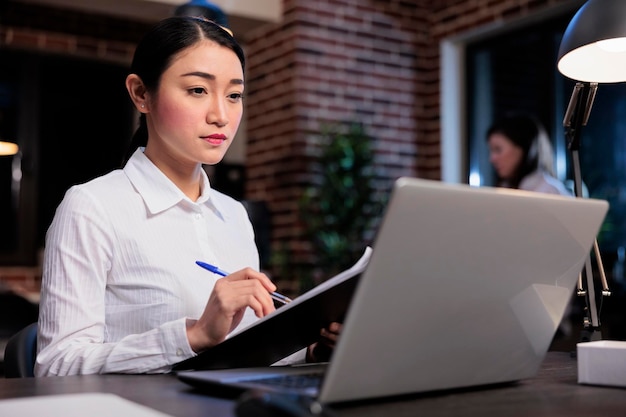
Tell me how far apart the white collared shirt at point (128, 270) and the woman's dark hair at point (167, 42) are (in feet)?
0.54

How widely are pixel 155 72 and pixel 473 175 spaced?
4287 millimetres

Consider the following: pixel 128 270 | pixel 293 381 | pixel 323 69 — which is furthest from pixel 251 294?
pixel 323 69

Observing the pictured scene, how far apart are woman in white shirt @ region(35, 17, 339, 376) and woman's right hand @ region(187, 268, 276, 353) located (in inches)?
0.5

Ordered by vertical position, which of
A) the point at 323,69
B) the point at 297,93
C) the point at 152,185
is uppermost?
the point at 323,69

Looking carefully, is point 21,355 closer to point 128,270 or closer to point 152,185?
point 128,270

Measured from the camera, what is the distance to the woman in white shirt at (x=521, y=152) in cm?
406

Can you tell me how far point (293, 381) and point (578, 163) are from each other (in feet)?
2.61

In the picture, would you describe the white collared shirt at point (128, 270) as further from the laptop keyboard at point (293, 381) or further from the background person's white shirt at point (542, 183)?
the background person's white shirt at point (542, 183)

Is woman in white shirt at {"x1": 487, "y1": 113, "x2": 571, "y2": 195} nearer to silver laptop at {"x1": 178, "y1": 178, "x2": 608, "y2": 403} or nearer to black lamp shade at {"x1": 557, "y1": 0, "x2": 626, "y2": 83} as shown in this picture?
black lamp shade at {"x1": 557, "y1": 0, "x2": 626, "y2": 83}

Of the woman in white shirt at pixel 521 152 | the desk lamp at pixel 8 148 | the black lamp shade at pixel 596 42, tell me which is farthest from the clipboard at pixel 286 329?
the desk lamp at pixel 8 148

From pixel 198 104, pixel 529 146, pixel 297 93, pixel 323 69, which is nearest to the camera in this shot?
pixel 198 104

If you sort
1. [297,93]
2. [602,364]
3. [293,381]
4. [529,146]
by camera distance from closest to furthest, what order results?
[293,381] < [602,364] < [529,146] < [297,93]

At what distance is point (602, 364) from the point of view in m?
1.01

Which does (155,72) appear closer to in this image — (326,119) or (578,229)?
(578,229)
